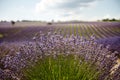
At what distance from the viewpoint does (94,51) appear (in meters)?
3.35

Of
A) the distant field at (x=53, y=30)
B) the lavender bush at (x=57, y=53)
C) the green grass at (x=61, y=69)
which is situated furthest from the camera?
the distant field at (x=53, y=30)

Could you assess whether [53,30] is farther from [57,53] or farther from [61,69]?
[61,69]

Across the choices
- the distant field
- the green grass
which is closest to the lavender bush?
the green grass

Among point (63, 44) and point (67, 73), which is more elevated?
point (63, 44)

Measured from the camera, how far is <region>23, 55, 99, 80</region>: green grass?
3.01 metres

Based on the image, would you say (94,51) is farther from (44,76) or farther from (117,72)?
(44,76)

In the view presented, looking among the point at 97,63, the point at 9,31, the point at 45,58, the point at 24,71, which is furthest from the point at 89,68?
the point at 9,31

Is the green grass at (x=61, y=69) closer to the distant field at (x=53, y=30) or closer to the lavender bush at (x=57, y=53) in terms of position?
the lavender bush at (x=57, y=53)

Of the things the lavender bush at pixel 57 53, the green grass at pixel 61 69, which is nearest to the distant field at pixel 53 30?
the lavender bush at pixel 57 53

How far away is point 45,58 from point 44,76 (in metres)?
0.25

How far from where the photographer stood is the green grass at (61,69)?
118 inches

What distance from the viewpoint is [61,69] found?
311 centimetres

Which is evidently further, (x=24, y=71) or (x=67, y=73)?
(x=24, y=71)

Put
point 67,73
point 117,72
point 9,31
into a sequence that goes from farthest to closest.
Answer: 1. point 9,31
2. point 117,72
3. point 67,73
